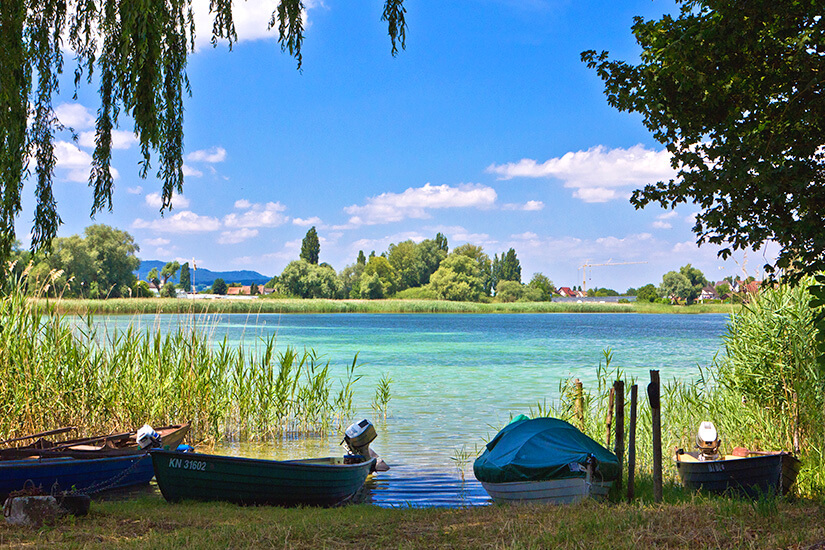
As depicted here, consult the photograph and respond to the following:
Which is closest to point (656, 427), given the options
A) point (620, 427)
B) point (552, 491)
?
point (620, 427)

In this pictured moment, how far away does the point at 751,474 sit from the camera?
8414mm

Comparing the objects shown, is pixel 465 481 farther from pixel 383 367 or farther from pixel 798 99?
pixel 383 367

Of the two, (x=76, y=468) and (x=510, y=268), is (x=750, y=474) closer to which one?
(x=76, y=468)

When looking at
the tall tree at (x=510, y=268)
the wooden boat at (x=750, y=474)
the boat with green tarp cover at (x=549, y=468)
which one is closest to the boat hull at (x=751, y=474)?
the wooden boat at (x=750, y=474)

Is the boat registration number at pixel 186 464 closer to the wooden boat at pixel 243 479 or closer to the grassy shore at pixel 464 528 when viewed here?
the wooden boat at pixel 243 479

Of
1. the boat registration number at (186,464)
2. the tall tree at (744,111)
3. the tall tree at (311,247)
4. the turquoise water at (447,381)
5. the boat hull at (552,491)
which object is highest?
the tall tree at (311,247)

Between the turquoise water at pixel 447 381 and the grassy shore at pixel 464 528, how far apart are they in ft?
8.80

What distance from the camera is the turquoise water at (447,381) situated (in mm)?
11742

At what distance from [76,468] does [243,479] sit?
2.08m

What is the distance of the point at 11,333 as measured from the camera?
33.0 ft

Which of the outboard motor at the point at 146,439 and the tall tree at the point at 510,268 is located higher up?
the tall tree at the point at 510,268

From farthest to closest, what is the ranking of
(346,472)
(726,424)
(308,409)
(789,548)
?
(308,409)
(726,424)
(346,472)
(789,548)

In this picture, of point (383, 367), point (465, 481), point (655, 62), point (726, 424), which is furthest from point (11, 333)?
point (383, 367)

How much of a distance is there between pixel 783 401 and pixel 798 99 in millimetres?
5462
